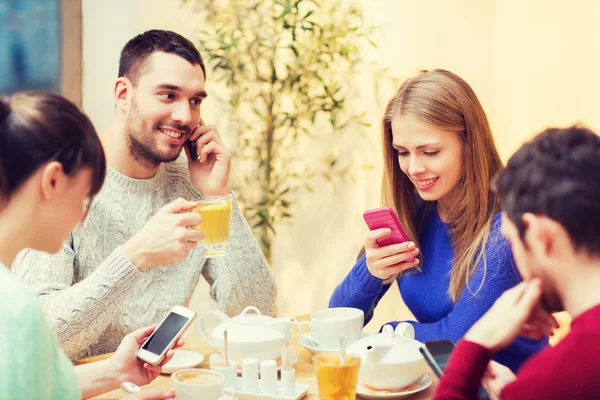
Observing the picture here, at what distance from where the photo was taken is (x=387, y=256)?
6.39ft

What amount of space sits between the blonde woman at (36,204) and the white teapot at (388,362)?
0.43 metres

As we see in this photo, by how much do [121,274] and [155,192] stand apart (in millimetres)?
562

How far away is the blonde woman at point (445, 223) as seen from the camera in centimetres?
188

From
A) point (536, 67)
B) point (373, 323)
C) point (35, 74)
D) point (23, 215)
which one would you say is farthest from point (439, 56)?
point (23, 215)

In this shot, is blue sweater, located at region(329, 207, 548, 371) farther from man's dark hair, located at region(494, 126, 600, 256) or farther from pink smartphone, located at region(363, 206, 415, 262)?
man's dark hair, located at region(494, 126, 600, 256)

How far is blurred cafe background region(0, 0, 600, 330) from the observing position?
317 cm

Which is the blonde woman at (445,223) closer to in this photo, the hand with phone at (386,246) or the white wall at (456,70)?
the hand with phone at (386,246)

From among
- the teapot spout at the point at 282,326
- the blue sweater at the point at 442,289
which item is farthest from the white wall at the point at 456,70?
the teapot spout at the point at 282,326

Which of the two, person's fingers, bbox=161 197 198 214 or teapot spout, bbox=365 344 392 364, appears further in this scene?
person's fingers, bbox=161 197 198 214

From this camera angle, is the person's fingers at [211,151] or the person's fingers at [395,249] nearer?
the person's fingers at [395,249]

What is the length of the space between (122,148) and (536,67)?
7.67 ft

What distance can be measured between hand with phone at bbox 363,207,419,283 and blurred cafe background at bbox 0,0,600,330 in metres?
1.52

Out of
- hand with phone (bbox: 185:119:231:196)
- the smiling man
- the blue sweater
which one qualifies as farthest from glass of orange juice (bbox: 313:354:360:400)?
hand with phone (bbox: 185:119:231:196)

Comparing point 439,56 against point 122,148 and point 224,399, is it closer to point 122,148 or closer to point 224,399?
point 122,148
